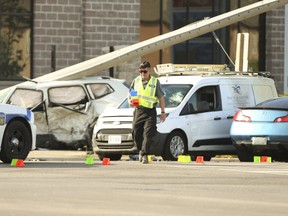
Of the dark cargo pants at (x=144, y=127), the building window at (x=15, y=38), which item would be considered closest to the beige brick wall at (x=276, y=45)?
the building window at (x=15, y=38)

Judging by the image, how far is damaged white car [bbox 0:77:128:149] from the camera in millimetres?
28438

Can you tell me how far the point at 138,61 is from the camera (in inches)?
1502

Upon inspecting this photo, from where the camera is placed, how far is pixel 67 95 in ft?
94.3

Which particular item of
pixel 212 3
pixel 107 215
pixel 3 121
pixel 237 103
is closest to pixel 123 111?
pixel 237 103

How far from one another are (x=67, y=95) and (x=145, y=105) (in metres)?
7.86

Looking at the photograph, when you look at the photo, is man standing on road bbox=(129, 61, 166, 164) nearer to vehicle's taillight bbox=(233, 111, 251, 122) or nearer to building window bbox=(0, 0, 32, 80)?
vehicle's taillight bbox=(233, 111, 251, 122)

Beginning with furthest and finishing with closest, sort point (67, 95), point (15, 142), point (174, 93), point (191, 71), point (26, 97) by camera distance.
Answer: point (67, 95) → point (26, 97) → point (191, 71) → point (174, 93) → point (15, 142)

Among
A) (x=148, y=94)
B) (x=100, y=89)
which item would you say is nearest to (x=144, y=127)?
(x=148, y=94)

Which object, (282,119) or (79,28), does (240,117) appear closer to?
(282,119)

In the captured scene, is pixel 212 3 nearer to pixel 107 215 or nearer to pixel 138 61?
pixel 138 61

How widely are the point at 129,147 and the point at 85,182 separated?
26.7ft

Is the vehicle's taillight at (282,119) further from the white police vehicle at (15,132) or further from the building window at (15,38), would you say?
the building window at (15,38)

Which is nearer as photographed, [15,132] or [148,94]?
[15,132]

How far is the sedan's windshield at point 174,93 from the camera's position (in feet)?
79.5
